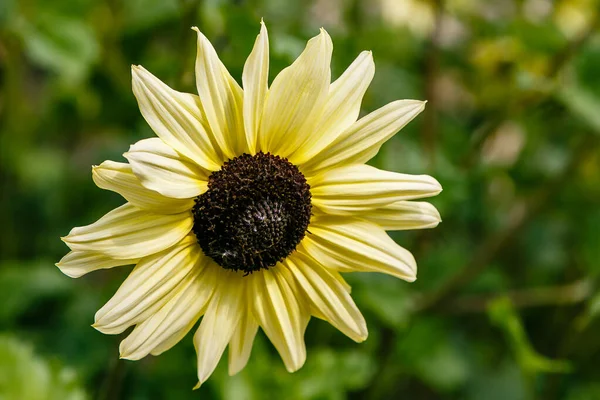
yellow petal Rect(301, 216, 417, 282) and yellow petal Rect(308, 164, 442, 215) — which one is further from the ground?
yellow petal Rect(308, 164, 442, 215)

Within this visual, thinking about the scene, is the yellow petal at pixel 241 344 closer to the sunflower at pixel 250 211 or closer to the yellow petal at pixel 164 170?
the sunflower at pixel 250 211

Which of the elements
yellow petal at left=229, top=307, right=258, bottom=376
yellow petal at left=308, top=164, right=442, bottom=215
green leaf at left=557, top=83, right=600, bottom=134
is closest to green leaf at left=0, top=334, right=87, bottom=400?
yellow petal at left=229, top=307, right=258, bottom=376

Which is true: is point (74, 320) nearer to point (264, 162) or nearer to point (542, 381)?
point (264, 162)

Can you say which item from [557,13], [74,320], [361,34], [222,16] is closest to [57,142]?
[74,320]

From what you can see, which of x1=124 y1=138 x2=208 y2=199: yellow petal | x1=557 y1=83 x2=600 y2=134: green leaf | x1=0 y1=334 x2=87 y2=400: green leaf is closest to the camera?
x1=124 y1=138 x2=208 y2=199: yellow petal

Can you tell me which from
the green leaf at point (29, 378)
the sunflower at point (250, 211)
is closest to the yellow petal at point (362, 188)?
the sunflower at point (250, 211)

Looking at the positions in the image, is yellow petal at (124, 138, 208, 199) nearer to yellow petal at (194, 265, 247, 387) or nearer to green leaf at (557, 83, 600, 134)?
yellow petal at (194, 265, 247, 387)

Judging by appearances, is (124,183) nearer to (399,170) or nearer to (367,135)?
(367,135)
